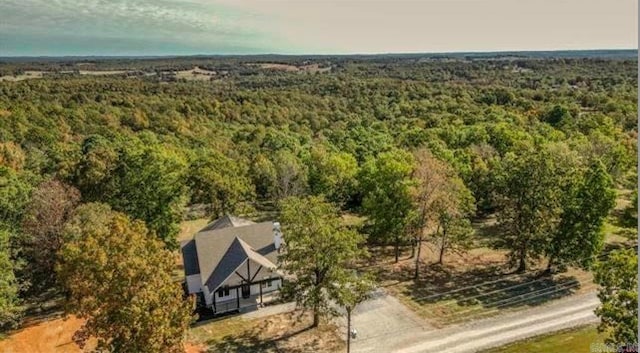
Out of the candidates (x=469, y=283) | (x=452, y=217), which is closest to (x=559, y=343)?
(x=469, y=283)

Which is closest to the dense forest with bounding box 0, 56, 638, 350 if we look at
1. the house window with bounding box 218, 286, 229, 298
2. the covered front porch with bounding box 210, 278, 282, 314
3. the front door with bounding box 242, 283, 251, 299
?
the house window with bounding box 218, 286, 229, 298

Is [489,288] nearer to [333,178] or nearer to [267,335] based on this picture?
[267,335]

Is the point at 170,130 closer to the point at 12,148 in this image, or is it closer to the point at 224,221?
the point at 12,148

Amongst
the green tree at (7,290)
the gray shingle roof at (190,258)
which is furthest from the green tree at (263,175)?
the green tree at (7,290)

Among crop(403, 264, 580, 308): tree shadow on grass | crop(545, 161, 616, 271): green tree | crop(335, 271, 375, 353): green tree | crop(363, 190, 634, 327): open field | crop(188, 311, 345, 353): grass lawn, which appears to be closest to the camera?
→ crop(335, 271, 375, 353): green tree

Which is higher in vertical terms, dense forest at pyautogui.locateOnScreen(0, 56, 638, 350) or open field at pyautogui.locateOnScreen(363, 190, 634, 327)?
dense forest at pyautogui.locateOnScreen(0, 56, 638, 350)

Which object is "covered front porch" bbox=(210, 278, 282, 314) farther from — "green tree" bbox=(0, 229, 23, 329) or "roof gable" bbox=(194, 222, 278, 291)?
"green tree" bbox=(0, 229, 23, 329)

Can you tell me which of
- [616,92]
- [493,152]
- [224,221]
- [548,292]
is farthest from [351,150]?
[616,92]
